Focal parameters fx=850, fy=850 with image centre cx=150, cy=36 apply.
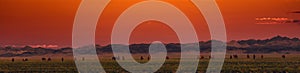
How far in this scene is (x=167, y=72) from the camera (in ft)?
227

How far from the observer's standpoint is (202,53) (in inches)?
7559

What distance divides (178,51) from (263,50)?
20.1 m

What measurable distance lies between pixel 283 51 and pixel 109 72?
4978 inches

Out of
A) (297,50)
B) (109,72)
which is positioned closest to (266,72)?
(109,72)

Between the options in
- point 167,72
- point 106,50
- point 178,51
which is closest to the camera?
point 167,72

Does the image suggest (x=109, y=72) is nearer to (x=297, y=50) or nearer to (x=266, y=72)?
(x=266, y=72)

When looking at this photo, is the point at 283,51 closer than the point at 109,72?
No

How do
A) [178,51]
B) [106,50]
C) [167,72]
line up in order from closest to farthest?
1. [167,72]
2. [106,50]
3. [178,51]

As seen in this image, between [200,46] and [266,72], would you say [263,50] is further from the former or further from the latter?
[266,72]

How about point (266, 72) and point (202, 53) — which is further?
point (202, 53)

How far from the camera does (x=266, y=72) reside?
2788 inches

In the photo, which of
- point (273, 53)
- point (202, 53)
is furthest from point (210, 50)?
point (273, 53)

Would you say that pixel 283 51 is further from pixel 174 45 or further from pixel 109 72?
pixel 109 72

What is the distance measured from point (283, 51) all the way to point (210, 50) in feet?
57.3
